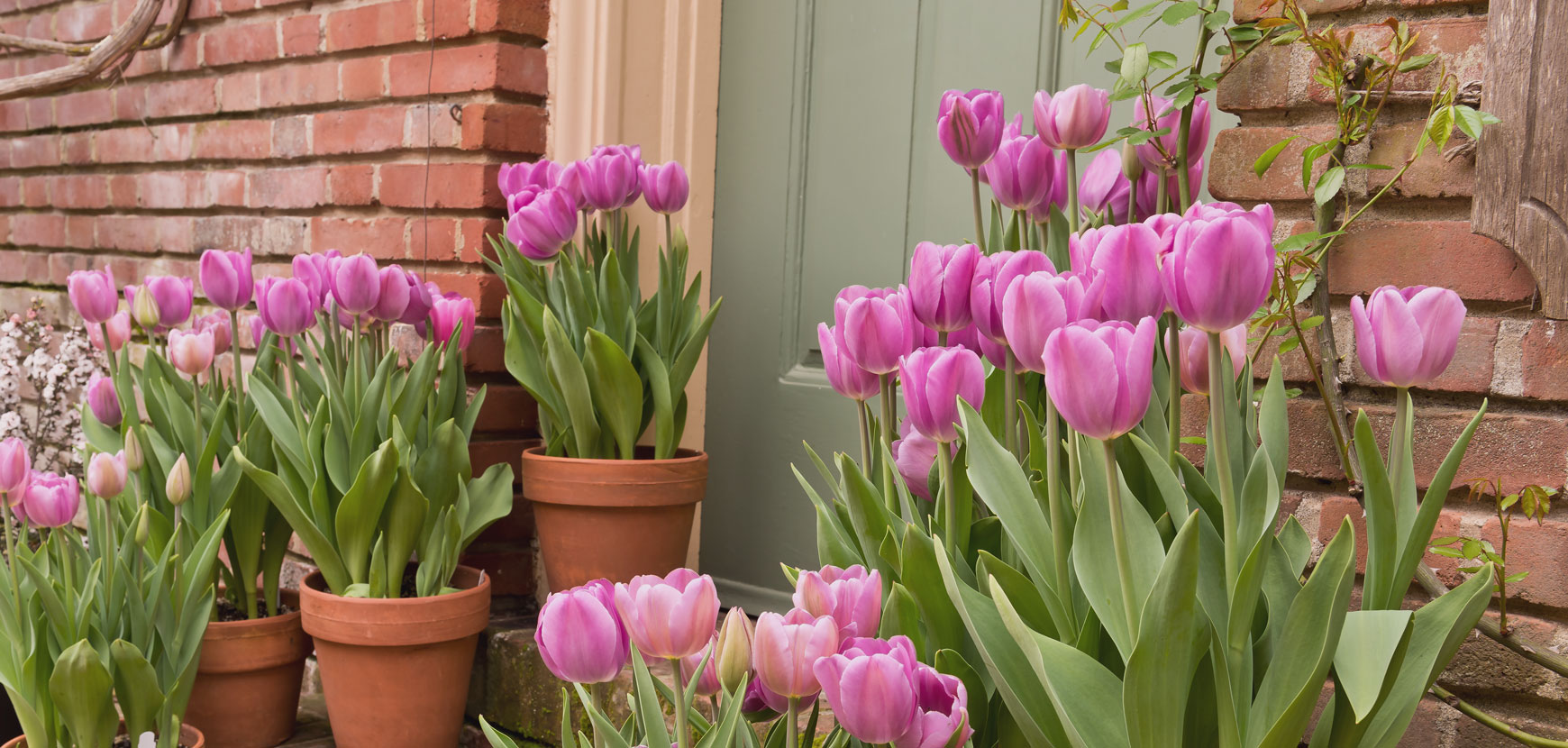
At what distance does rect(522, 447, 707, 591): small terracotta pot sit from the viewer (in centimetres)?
167

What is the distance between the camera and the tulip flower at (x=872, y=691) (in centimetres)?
61

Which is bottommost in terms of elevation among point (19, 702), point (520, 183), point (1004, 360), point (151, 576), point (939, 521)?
point (19, 702)

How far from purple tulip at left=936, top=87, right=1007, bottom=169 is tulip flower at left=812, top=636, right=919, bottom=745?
1.91 feet

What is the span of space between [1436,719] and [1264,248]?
69 cm

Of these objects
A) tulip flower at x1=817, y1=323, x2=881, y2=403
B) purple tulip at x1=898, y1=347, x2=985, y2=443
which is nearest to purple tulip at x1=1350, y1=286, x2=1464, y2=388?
purple tulip at x1=898, y1=347, x2=985, y2=443

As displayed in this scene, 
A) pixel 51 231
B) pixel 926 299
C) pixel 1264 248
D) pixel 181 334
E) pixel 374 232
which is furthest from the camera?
pixel 51 231

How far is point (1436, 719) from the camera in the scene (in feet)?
3.55

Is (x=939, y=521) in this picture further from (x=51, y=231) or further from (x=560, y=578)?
(x=51, y=231)

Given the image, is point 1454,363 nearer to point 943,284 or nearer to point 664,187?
point 943,284

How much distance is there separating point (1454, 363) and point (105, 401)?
5.59ft

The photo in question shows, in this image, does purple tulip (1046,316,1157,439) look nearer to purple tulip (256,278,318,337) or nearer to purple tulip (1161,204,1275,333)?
purple tulip (1161,204,1275,333)

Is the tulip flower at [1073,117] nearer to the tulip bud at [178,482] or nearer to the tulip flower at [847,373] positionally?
the tulip flower at [847,373]

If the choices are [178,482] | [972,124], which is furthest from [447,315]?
[972,124]

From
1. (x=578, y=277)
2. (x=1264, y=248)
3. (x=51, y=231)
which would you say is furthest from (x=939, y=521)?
(x=51, y=231)
